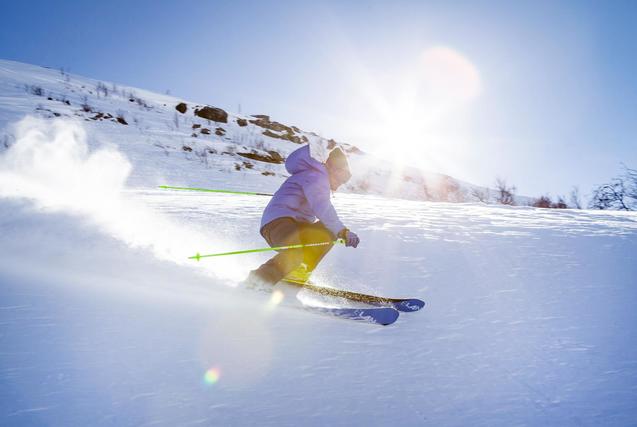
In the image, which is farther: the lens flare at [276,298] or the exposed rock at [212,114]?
the exposed rock at [212,114]

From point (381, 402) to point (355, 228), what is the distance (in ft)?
12.9

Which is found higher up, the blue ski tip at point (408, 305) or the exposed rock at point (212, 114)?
the exposed rock at point (212, 114)

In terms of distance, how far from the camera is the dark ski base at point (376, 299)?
2.96 meters

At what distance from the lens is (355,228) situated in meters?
5.57

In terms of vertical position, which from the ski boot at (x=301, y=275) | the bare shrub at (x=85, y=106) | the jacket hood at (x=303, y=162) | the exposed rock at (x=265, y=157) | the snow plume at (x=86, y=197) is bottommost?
the ski boot at (x=301, y=275)

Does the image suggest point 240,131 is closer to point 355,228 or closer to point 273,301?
point 355,228

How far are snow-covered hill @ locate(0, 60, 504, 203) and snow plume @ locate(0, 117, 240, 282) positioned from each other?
174cm

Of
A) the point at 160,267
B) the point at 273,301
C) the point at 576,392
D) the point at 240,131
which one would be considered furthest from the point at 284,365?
the point at 240,131

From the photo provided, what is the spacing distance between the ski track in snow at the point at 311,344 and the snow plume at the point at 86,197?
1.22 ft

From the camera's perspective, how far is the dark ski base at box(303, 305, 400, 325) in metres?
2.67

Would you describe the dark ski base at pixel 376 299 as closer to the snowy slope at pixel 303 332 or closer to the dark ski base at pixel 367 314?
the snowy slope at pixel 303 332

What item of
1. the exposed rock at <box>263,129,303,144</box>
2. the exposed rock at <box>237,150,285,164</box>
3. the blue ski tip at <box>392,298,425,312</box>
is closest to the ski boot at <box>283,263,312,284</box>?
the blue ski tip at <box>392,298,425,312</box>

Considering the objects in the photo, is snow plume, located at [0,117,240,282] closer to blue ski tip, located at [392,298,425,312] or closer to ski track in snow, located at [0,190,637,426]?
ski track in snow, located at [0,190,637,426]

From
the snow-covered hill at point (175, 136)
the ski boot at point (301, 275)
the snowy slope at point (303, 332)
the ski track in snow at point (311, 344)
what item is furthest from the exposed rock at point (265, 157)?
the ski boot at point (301, 275)
